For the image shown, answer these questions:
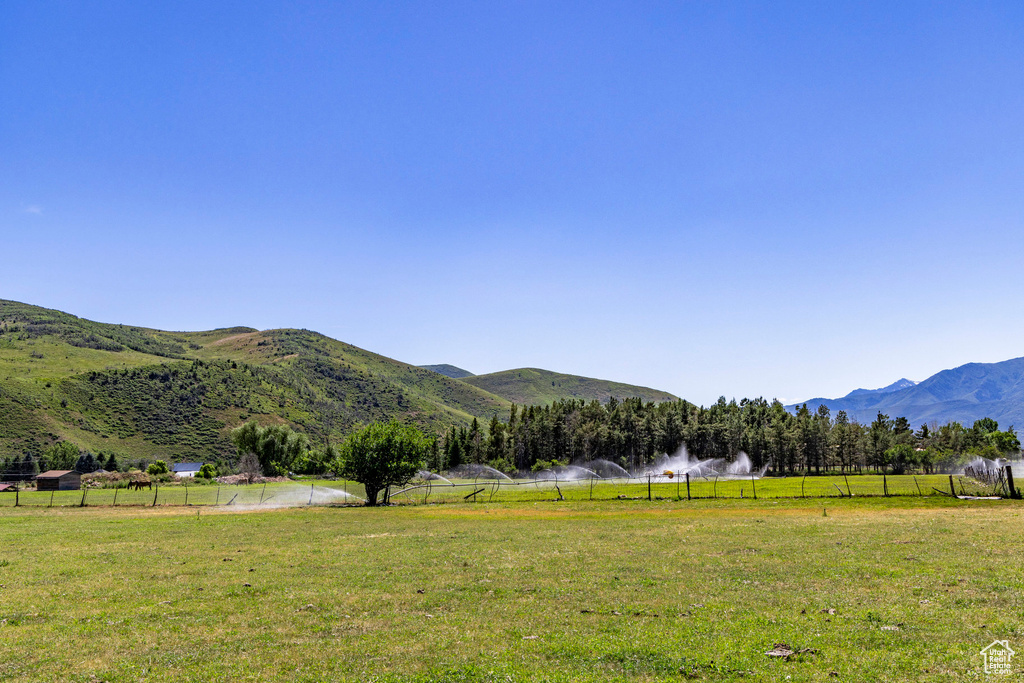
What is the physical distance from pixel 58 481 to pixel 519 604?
133m

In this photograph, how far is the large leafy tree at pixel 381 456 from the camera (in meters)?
63.0

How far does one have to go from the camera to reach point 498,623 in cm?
1570

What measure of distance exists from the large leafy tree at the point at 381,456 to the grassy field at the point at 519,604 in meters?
28.3

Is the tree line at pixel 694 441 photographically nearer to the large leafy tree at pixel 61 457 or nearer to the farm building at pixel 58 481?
the farm building at pixel 58 481

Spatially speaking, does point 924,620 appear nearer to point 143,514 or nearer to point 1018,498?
point 1018,498

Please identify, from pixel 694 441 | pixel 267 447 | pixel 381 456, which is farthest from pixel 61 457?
pixel 694 441

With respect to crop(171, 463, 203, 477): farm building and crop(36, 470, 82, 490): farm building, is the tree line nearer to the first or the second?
crop(171, 463, 203, 477): farm building

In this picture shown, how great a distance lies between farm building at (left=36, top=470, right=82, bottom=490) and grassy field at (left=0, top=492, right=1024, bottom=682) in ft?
327

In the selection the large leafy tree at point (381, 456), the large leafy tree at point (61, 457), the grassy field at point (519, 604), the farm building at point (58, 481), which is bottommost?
the farm building at point (58, 481)

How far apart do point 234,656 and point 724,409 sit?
597 feet

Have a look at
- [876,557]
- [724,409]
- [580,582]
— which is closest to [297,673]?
[580,582]

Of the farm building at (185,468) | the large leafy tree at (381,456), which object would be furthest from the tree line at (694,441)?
the large leafy tree at (381,456)

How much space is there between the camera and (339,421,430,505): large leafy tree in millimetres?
63000

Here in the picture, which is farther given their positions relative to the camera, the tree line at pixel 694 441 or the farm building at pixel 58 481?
the tree line at pixel 694 441
